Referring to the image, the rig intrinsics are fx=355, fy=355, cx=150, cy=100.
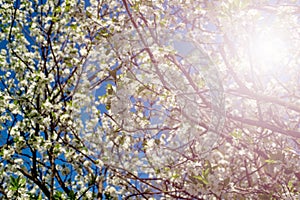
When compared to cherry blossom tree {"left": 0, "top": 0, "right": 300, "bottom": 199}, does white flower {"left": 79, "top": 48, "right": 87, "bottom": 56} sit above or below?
above

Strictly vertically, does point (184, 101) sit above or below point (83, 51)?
below

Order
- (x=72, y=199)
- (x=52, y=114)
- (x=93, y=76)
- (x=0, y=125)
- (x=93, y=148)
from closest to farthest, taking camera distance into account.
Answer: (x=93, y=76) < (x=93, y=148) < (x=72, y=199) < (x=52, y=114) < (x=0, y=125)

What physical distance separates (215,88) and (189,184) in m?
1.57

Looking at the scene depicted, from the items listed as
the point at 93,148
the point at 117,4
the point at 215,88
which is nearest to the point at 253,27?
the point at 215,88

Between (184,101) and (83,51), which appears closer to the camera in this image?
(184,101)

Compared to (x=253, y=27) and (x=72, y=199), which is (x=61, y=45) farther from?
(x=253, y=27)

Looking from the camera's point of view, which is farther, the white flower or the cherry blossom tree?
the white flower

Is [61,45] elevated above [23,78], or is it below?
above

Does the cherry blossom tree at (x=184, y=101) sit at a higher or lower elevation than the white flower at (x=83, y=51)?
lower

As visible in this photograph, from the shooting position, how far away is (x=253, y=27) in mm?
3629

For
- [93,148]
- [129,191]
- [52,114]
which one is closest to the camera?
[93,148]

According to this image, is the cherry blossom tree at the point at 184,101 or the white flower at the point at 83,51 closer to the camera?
the cherry blossom tree at the point at 184,101

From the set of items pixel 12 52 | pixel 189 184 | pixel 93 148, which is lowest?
pixel 189 184

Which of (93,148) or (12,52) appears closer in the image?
(93,148)
